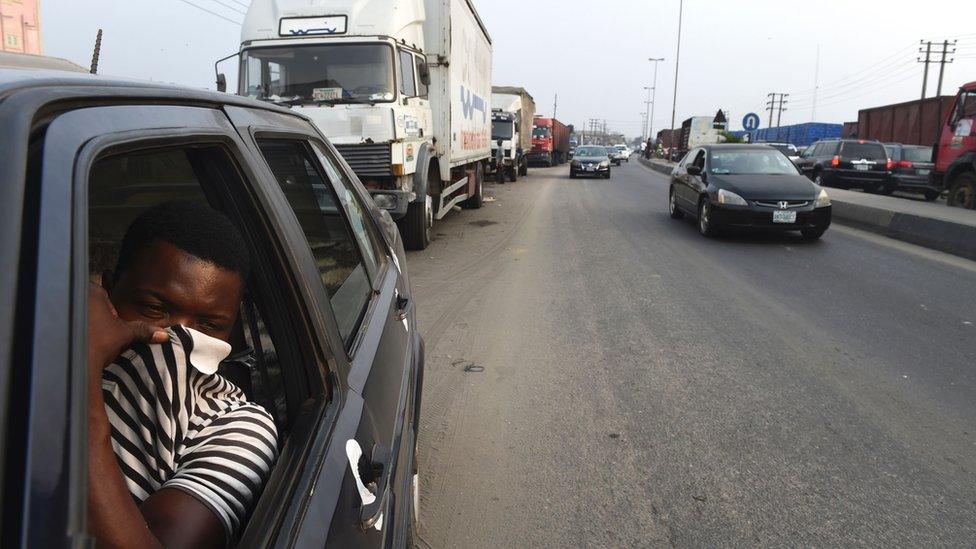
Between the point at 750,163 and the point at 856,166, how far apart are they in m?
11.7

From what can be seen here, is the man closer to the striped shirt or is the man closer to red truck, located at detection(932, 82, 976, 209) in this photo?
the striped shirt

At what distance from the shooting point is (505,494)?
117 inches

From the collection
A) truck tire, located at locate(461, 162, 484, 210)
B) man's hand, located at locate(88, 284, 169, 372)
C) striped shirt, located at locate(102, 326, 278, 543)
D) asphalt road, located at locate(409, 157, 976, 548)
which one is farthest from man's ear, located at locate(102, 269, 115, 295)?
truck tire, located at locate(461, 162, 484, 210)

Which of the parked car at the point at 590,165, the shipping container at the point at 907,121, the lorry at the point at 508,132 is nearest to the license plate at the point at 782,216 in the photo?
the lorry at the point at 508,132

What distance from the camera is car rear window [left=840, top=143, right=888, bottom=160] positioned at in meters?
20.2

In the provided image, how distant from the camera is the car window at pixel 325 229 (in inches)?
73.9

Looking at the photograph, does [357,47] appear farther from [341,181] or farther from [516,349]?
[341,181]

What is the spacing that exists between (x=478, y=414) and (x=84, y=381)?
122 inches

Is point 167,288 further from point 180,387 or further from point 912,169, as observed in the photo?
point 912,169

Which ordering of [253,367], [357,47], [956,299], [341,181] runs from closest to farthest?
[253,367] → [341,181] → [956,299] → [357,47]

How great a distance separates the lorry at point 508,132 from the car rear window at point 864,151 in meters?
10.9

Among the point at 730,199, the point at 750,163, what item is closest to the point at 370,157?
the point at 730,199

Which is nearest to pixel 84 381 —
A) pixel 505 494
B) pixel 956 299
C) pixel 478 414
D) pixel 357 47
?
pixel 505 494

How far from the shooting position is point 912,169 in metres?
18.9
